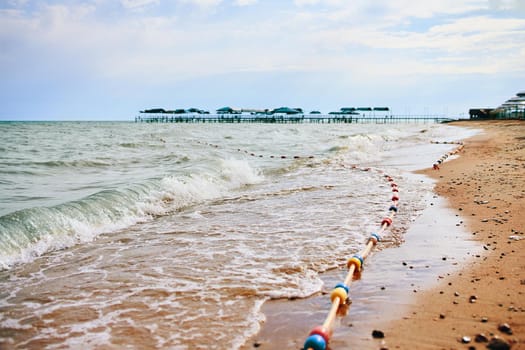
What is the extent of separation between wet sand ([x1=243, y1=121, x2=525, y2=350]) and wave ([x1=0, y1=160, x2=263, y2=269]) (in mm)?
3843

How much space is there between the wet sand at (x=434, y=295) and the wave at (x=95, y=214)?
384 cm

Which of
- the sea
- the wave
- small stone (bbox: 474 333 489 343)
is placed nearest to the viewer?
small stone (bbox: 474 333 489 343)

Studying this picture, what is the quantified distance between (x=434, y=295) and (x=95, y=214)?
19.2ft

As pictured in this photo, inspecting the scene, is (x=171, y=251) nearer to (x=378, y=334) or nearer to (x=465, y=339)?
(x=378, y=334)

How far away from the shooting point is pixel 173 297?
4148 millimetres

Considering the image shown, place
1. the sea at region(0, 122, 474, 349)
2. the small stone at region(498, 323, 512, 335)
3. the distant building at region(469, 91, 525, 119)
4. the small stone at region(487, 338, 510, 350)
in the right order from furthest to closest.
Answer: the distant building at region(469, 91, 525, 119) → the sea at region(0, 122, 474, 349) → the small stone at region(498, 323, 512, 335) → the small stone at region(487, 338, 510, 350)

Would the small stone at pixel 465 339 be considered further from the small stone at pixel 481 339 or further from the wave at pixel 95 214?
the wave at pixel 95 214

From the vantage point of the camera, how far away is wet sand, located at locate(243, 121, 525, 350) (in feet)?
10.2

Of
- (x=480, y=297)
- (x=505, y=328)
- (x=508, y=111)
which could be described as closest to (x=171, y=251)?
(x=480, y=297)

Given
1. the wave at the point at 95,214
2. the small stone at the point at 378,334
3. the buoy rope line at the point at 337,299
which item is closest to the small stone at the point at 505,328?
the small stone at the point at 378,334

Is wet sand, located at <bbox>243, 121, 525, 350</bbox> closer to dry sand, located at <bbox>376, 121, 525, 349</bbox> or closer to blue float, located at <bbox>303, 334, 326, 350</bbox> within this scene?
dry sand, located at <bbox>376, 121, 525, 349</bbox>

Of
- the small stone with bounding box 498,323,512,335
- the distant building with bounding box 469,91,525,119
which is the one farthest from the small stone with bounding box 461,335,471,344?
the distant building with bounding box 469,91,525,119

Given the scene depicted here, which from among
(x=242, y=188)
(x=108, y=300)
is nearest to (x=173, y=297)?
(x=108, y=300)

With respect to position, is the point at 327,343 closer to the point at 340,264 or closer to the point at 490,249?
the point at 340,264
